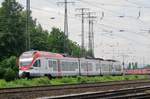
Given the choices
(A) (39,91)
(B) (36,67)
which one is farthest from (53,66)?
(A) (39,91)

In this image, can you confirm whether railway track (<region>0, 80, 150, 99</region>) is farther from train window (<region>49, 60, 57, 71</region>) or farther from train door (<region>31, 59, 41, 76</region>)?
train window (<region>49, 60, 57, 71</region>)

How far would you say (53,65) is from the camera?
49.2 meters

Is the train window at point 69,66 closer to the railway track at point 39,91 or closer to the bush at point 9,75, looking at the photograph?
the bush at point 9,75

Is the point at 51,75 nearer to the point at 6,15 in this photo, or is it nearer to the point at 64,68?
the point at 64,68

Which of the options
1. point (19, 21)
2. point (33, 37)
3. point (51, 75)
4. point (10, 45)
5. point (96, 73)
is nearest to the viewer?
point (51, 75)

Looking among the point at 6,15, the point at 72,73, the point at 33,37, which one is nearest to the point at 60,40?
the point at 33,37

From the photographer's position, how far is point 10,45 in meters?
89.2

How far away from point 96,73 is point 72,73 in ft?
31.3

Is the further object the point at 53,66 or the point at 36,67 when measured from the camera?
the point at 53,66

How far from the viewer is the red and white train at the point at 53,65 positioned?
46500 mm

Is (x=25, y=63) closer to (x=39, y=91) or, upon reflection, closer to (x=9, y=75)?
(x=9, y=75)

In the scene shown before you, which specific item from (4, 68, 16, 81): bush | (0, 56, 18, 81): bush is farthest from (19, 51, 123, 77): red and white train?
(0, 56, 18, 81): bush

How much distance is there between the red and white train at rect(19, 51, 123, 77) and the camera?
46500 mm

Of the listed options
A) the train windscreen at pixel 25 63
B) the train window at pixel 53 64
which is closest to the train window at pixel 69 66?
the train window at pixel 53 64
